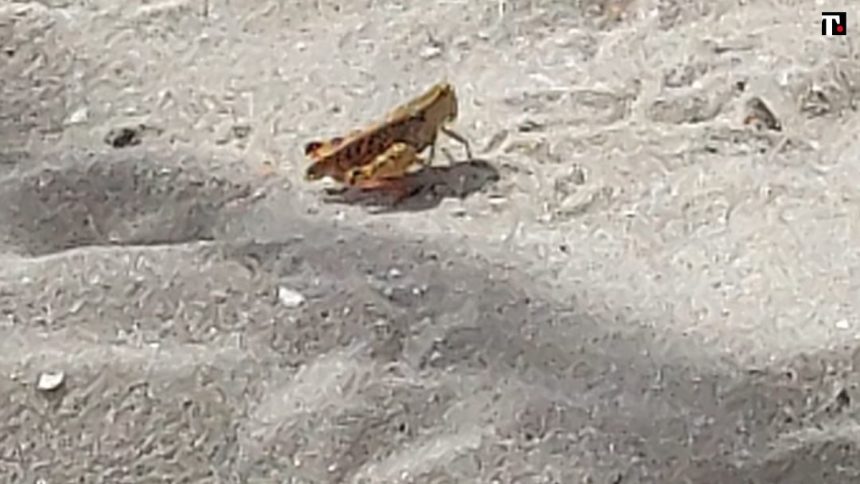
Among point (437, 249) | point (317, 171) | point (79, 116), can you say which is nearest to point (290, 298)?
point (437, 249)

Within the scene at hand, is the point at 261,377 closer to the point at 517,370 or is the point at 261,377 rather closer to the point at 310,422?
the point at 310,422

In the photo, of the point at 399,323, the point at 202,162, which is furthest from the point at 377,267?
the point at 202,162

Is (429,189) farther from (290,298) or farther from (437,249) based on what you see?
(290,298)

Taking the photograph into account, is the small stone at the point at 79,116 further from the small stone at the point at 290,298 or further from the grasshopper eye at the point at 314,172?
the small stone at the point at 290,298

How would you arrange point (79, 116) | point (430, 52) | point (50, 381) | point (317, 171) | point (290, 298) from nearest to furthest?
point (50, 381) < point (290, 298) < point (317, 171) < point (79, 116) < point (430, 52)

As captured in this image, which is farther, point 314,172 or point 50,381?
Result: point 314,172

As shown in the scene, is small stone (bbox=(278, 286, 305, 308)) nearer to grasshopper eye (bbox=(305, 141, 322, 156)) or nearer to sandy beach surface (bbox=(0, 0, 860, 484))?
sandy beach surface (bbox=(0, 0, 860, 484))

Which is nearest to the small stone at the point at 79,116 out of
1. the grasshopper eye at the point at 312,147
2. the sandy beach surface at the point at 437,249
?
the sandy beach surface at the point at 437,249
